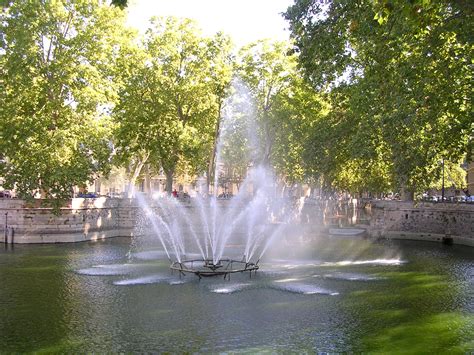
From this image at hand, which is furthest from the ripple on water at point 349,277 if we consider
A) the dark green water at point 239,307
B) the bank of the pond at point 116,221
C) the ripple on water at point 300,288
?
the bank of the pond at point 116,221

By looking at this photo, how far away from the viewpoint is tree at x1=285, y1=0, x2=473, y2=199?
17125mm

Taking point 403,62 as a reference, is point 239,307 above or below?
below

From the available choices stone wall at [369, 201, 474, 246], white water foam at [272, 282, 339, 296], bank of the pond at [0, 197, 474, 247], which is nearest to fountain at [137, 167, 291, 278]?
bank of the pond at [0, 197, 474, 247]

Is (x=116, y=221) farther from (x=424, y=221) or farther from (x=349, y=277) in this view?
(x=349, y=277)

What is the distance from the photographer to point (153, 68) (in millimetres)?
44188

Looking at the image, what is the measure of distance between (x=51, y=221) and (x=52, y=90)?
30.8 feet

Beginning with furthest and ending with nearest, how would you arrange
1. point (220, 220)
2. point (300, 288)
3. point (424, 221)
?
point (220, 220)
point (424, 221)
point (300, 288)

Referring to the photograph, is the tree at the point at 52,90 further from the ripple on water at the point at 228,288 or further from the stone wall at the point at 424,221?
the stone wall at the point at 424,221

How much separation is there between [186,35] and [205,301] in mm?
31034

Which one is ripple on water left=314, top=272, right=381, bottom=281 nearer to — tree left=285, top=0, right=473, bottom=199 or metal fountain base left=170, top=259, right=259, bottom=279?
metal fountain base left=170, top=259, right=259, bottom=279

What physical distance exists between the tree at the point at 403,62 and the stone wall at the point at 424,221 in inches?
555

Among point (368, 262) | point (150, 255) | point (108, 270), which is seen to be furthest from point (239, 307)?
point (150, 255)

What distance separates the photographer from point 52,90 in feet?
120

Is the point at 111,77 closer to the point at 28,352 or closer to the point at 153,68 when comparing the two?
the point at 153,68
